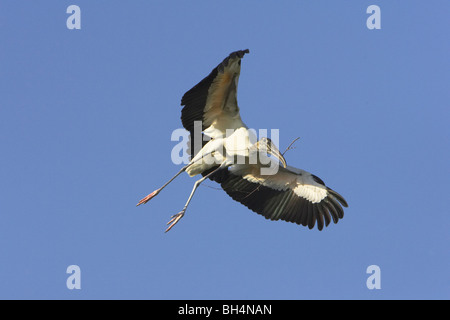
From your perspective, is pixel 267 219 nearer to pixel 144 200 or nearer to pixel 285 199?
pixel 285 199

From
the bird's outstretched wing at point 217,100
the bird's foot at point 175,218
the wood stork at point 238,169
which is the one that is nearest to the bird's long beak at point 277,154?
the wood stork at point 238,169

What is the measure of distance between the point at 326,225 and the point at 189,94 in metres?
3.81

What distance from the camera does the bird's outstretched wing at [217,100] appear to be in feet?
46.2

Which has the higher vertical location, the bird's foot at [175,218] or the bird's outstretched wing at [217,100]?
the bird's outstretched wing at [217,100]

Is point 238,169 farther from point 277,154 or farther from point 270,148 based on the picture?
point 277,154

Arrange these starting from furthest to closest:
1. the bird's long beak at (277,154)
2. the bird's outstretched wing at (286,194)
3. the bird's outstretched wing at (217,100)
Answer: the bird's outstretched wing at (286,194)
the bird's long beak at (277,154)
the bird's outstretched wing at (217,100)

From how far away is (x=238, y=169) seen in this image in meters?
15.9

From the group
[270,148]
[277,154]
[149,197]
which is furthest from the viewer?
[149,197]

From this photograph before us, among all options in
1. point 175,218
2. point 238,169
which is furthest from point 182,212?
point 238,169

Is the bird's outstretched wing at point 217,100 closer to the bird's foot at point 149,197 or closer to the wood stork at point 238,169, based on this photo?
the wood stork at point 238,169

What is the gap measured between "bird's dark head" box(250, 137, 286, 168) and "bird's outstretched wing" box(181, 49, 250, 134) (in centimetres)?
51

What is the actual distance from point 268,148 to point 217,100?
4.38 ft

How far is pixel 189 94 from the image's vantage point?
48.4 ft

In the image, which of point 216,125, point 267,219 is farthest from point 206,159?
point 267,219
